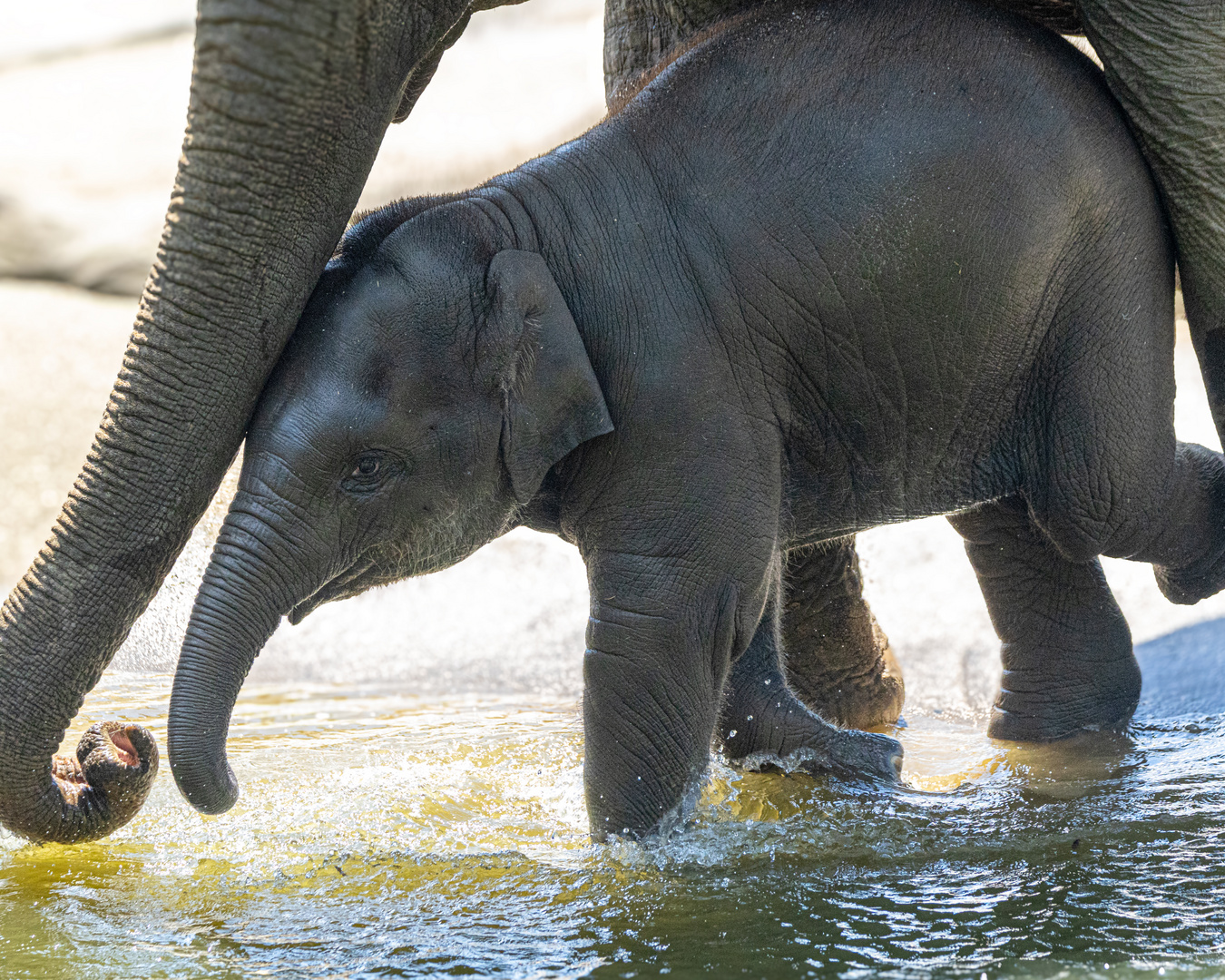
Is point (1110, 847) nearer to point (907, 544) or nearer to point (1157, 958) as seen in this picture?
point (1157, 958)

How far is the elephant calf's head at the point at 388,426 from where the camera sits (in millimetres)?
3395

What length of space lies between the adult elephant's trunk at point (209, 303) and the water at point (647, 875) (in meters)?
0.51

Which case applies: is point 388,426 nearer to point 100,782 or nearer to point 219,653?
point 219,653

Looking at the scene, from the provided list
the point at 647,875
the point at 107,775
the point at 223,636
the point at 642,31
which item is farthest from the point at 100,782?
the point at 642,31

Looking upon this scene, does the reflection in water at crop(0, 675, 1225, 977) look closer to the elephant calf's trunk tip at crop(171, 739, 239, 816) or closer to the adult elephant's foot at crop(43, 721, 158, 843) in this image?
the adult elephant's foot at crop(43, 721, 158, 843)

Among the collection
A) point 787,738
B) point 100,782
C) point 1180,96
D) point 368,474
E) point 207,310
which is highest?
point 1180,96

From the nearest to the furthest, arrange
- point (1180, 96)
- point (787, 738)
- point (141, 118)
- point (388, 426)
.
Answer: point (388, 426) < point (1180, 96) < point (787, 738) < point (141, 118)

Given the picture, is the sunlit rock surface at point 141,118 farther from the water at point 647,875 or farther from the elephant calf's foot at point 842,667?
the water at point 647,875

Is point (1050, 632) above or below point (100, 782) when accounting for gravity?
below

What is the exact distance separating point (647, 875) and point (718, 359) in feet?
3.88

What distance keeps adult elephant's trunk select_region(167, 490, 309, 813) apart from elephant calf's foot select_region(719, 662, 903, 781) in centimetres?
140

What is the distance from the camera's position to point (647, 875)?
144 inches

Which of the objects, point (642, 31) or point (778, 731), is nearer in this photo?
point (778, 731)

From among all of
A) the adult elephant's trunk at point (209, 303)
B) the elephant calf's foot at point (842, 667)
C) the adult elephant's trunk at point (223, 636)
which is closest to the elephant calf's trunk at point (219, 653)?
the adult elephant's trunk at point (223, 636)
